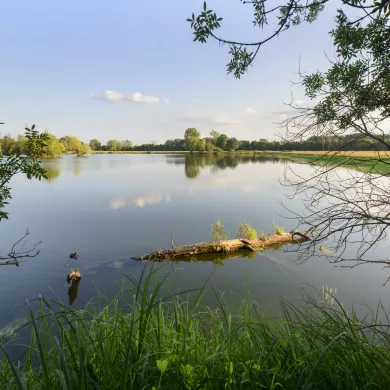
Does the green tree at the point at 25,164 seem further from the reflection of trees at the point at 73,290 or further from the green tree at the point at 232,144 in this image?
the green tree at the point at 232,144

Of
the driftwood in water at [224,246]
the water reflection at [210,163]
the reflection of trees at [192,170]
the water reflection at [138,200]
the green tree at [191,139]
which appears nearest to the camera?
the driftwood in water at [224,246]

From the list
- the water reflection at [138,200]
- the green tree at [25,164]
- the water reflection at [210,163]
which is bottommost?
the water reflection at [210,163]

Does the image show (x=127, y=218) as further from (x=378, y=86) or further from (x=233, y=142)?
(x=233, y=142)

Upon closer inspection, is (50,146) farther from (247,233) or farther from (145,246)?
(247,233)

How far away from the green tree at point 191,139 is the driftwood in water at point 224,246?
97888mm

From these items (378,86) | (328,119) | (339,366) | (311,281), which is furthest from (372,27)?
(311,281)

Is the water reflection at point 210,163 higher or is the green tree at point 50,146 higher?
the green tree at point 50,146

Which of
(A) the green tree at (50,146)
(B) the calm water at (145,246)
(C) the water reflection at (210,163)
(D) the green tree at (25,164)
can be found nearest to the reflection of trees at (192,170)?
(C) the water reflection at (210,163)

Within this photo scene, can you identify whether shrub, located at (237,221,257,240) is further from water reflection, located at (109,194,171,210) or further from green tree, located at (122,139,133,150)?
green tree, located at (122,139,133,150)

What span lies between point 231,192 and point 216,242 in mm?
12926

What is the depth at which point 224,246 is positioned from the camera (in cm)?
1072

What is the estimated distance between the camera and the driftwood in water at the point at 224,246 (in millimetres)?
9938

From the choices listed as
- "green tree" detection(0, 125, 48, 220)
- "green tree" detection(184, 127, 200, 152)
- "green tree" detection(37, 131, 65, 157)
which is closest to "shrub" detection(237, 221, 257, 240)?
"green tree" detection(37, 131, 65, 157)

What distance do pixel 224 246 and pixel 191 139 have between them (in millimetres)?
101075
